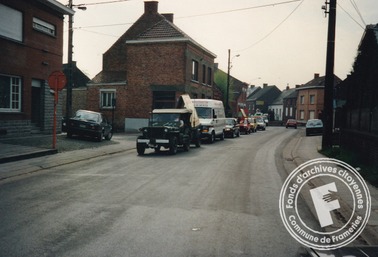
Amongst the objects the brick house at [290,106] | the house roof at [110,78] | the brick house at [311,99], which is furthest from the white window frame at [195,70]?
the brick house at [290,106]

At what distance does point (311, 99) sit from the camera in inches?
2808

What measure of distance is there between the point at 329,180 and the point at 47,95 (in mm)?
16439

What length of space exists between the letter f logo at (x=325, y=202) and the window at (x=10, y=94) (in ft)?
49.1

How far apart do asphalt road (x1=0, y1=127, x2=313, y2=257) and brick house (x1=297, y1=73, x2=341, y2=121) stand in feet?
207

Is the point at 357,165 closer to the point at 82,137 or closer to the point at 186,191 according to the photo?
the point at 186,191

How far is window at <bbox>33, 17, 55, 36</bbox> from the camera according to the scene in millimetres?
19484

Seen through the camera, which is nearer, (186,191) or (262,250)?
(262,250)

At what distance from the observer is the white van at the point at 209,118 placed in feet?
73.7

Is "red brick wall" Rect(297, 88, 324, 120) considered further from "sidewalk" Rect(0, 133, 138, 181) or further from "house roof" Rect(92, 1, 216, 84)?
"sidewalk" Rect(0, 133, 138, 181)

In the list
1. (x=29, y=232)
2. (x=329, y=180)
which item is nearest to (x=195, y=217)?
(x=29, y=232)

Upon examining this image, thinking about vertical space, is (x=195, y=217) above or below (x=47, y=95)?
below

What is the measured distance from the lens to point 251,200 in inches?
285

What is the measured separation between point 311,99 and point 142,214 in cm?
7015

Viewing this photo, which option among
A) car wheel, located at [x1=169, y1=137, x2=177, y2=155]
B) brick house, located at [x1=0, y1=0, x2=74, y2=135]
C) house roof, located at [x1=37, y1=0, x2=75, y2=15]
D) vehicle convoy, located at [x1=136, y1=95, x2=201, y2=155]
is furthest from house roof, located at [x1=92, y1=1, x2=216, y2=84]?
car wheel, located at [x1=169, y1=137, x2=177, y2=155]
